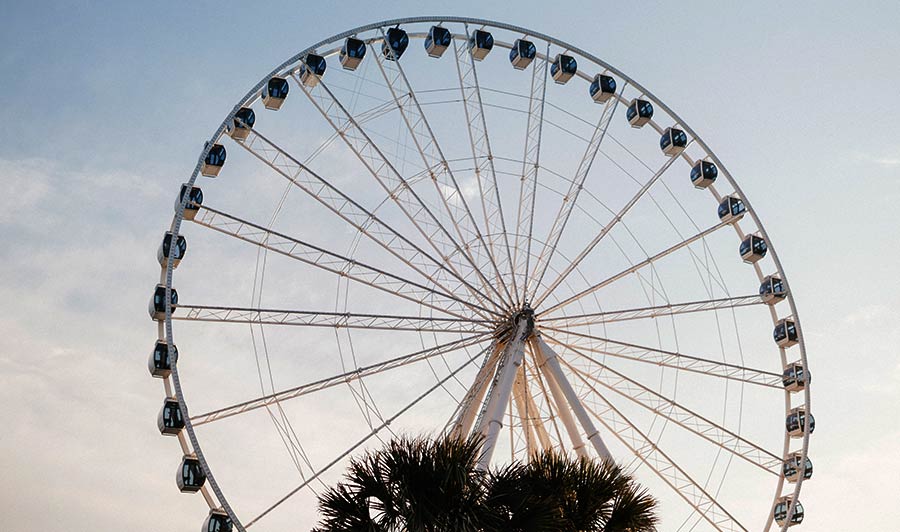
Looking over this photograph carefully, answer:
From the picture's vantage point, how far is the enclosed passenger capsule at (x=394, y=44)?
32312mm

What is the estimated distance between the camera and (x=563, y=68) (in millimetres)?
34469

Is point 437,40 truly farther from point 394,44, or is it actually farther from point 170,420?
point 170,420

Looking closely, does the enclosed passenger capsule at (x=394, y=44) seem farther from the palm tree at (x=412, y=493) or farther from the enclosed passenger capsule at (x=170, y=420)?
the palm tree at (x=412, y=493)

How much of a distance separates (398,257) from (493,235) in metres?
2.72

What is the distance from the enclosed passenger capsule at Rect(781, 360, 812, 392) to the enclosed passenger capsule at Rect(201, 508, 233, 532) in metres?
16.2

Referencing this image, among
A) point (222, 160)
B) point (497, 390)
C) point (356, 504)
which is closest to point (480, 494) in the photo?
point (356, 504)

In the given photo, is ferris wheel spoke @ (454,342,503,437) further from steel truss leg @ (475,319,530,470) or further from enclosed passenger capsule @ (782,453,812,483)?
enclosed passenger capsule @ (782,453,812,483)

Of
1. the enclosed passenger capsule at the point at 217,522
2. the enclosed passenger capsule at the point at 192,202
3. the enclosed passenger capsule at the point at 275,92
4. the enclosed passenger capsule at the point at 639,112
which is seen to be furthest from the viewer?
the enclosed passenger capsule at the point at 639,112

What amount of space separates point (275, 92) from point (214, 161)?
2490 millimetres

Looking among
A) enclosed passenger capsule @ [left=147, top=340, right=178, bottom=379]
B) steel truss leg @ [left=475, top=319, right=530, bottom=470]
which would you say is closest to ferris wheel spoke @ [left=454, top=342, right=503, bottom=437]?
steel truss leg @ [left=475, top=319, right=530, bottom=470]

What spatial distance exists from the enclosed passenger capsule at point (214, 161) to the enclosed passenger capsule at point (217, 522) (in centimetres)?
867

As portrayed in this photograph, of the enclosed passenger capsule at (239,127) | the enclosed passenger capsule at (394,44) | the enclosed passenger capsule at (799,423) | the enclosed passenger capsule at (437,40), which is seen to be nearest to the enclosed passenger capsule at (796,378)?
the enclosed passenger capsule at (799,423)

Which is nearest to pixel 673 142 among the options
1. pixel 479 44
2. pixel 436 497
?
pixel 479 44

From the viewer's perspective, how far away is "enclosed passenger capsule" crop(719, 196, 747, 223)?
34594mm
